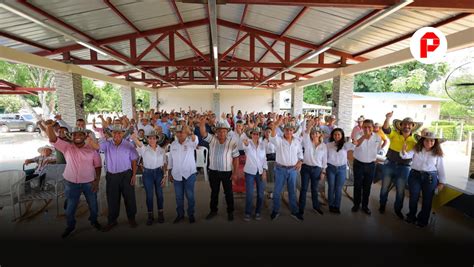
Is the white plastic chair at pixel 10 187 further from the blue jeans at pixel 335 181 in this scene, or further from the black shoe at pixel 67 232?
the blue jeans at pixel 335 181

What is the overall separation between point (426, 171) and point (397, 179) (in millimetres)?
487

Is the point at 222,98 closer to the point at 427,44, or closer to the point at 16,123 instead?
the point at 16,123

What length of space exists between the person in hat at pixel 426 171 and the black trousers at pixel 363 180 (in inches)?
21.9

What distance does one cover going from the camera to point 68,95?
26.7 feet

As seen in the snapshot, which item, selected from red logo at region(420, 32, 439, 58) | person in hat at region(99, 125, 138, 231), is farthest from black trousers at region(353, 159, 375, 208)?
person in hat at region(99, 125, 138, 231)

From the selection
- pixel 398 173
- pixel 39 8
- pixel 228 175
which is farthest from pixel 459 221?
pixel 39 8

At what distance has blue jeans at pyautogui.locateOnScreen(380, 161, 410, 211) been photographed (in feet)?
13.0

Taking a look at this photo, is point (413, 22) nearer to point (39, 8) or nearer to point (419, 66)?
point (39, 8)

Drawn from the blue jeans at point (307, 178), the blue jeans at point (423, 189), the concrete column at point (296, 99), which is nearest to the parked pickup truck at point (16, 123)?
the concrete column at point (296, 99)

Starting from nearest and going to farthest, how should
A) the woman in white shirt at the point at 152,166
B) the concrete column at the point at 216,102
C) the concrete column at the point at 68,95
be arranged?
1. the woman in white shirt at the point at 152,166
2. the concrete column at the point at 68,95
3. the concrete column at the point at 216,102

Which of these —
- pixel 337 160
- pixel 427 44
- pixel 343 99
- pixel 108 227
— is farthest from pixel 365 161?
pixel 343 99

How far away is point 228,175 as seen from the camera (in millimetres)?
3840

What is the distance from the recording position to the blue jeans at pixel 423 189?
11.8 feet

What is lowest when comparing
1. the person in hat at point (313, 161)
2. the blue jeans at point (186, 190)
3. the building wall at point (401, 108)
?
the blue jeans at point (186, 190)
